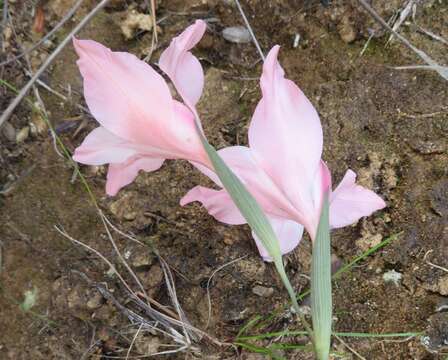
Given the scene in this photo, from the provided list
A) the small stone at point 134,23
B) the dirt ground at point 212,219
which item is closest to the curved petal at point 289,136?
the dirt ground at point 212,219

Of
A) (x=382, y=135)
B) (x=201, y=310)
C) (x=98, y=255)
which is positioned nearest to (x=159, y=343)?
(x=201, y=310)

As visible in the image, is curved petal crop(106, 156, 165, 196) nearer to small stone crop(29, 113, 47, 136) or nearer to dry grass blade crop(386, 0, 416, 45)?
small stone crop(29, 113, 47, 136)

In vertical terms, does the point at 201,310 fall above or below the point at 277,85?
below

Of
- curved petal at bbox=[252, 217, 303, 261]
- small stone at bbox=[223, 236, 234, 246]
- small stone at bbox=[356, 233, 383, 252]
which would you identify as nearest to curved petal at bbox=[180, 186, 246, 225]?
curved petal at bbox=[252, 217, 303, 261]

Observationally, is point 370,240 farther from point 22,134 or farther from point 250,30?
point 22,134

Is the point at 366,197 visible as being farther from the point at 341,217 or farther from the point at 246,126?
the point at 246,126

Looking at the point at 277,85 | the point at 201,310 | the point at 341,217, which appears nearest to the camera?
the point at 277,85
